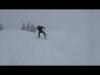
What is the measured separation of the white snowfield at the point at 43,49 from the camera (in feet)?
3.88

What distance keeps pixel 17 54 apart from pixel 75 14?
80cm

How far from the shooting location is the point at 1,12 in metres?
1.22

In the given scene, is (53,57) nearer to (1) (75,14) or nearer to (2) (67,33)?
(2) (67,33)

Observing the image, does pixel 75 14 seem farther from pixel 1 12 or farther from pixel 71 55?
pixel 1 12

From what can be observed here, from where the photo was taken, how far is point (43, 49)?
3.91ft

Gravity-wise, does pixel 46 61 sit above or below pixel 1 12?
below

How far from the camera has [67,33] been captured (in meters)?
1.18

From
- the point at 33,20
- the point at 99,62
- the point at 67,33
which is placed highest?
the point at 33,20

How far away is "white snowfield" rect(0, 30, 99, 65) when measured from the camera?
3.88 ft

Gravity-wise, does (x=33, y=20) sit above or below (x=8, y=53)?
above

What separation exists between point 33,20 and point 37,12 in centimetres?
11
